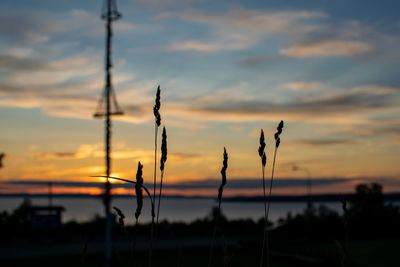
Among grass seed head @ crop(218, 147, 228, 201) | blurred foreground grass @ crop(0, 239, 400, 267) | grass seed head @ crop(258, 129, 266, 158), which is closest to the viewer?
grass seed head @ crop(218, 147, 228, 201)

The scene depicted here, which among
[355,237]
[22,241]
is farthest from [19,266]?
[355,237]

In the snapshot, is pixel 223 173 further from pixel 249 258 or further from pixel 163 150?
pixel 249 258

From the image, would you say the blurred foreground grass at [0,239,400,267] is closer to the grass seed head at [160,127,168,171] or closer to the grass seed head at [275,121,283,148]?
the grass seed head at [275,121,283,148]

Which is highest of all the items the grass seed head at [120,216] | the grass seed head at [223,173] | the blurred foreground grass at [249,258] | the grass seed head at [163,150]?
the grass seed head at [163,150]

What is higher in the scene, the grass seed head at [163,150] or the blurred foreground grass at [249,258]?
the grass seed head at [163,150]

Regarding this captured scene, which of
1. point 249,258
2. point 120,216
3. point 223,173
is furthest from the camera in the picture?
point 249,258

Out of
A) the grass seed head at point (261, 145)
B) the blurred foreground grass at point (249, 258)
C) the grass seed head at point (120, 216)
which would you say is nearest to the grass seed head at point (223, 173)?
the grass seed head at point (261, 145)

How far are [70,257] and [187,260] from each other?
595 centimetres

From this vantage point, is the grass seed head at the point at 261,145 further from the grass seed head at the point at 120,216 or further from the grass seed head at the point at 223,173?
the grass seed head at the point at 120,216

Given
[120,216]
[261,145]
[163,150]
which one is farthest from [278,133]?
[120,216]

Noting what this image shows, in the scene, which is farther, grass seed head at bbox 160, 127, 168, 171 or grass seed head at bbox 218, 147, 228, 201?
grass seed head at bbox 218, 147, 228, 201

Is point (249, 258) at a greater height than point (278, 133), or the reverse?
point (278, 133)

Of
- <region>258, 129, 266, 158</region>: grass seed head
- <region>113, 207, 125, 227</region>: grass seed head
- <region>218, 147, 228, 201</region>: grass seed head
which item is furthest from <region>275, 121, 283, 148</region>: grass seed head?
<region>113, 207, 125, 227</region>: grass seed head

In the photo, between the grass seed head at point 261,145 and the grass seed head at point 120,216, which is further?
the grass seed head at point 261,145
